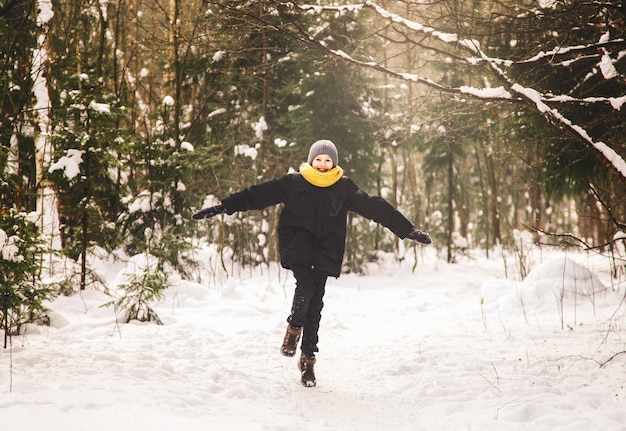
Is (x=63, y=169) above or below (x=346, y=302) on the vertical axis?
above

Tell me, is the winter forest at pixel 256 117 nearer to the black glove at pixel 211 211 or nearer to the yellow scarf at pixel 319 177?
the yellow scarf at pixel 319 177

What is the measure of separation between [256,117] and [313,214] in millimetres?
8266

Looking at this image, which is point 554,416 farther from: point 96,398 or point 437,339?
point 96,398

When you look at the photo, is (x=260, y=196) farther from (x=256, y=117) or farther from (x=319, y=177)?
(x=256, y=117)

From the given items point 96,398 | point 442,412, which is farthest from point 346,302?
point 96,398

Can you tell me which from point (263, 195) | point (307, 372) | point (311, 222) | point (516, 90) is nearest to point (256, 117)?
point (263, 195)

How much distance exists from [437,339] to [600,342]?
1742 mm

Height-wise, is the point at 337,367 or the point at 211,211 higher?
the point at 211,211

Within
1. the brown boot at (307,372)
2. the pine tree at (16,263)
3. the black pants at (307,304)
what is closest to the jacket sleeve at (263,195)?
the black pants at (307,304)

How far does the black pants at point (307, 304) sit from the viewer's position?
460 centimetres

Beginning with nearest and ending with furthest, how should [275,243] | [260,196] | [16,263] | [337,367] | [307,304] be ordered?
[16,263] → [307,304] → [260,196] → [337,367] → [275,243]

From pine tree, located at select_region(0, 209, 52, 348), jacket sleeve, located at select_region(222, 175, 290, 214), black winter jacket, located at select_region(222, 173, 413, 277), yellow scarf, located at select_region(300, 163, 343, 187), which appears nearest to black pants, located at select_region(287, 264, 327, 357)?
black winter jacket, located at select_region(222, 173, 413, 277)

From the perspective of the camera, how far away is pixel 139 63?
1442cm

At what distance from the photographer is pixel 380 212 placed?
4.75 m
